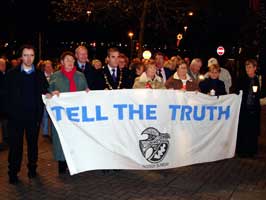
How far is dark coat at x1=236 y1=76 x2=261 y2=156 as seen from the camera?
319 inches

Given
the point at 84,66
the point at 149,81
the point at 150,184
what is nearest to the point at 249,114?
the point at 149,81

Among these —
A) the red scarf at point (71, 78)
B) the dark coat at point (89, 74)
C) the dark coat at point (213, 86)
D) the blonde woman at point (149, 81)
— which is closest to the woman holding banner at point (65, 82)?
the red scarf at point (71, 78)

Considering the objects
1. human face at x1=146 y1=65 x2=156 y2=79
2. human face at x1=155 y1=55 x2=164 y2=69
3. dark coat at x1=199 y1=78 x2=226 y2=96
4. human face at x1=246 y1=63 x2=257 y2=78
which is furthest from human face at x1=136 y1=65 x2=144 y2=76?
human face at x1=246 y1=63 x2=257 y2=78

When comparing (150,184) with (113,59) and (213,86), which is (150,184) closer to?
(113,59)

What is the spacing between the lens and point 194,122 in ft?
23.2

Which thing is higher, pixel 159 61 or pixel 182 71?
pixel 159 61

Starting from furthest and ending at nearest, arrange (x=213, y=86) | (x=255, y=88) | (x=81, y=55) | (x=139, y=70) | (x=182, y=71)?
1. (x=139, y=70)
2. (x=213, y=86)
3. (x=255, y=88)
4. (x=182, y=71)
5. (x=81, y=55)

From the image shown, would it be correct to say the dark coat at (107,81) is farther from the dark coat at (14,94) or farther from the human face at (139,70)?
the human face at (139,70)

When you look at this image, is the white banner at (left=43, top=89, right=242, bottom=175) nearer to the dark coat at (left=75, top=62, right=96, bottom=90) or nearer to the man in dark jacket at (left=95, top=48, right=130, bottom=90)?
the man in dark jacket at (left=95, top=48, right=130, bottom=90)

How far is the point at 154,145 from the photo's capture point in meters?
6.68

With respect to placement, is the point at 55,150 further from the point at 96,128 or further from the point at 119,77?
the point at 119,77

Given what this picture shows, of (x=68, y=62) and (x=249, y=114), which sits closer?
(x=68, y=62)

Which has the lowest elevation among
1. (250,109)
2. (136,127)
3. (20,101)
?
(136,127)

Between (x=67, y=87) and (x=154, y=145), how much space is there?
1633mm
